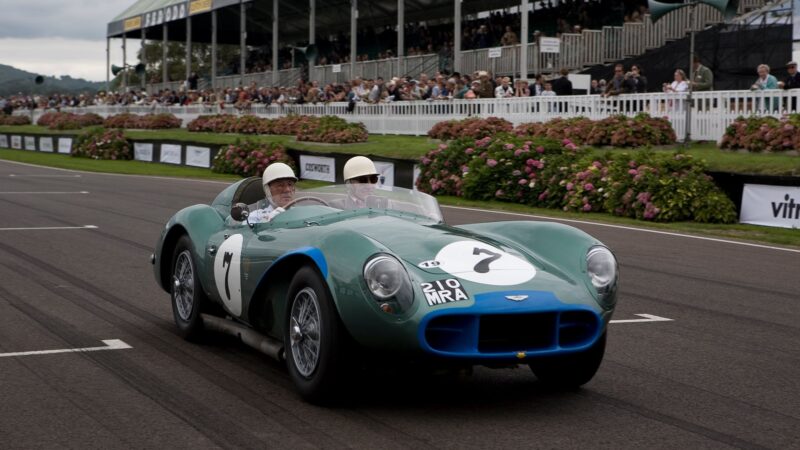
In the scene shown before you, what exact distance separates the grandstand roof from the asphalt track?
121ft

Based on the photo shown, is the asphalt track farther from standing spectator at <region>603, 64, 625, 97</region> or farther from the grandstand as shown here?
the grandstand

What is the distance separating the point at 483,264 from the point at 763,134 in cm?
1532

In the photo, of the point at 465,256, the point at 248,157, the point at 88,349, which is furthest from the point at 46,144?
the point at 465,256

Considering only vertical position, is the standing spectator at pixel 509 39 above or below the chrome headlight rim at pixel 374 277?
above

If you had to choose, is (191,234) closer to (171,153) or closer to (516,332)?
(516,332)

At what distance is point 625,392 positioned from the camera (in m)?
6.01

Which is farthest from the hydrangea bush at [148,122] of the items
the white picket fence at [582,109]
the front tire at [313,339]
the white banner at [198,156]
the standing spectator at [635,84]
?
the front tire at [313,339]

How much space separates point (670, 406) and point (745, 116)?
16643 mm

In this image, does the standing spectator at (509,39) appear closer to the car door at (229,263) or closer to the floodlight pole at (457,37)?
the floodlight pole at (457,37)

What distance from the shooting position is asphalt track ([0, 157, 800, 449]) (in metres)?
5.05

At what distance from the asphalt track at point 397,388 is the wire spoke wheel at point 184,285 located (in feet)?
0.73

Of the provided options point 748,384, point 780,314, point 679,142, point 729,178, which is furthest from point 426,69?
point 748,384

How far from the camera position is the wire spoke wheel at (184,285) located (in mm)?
7492

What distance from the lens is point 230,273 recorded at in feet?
22.1
